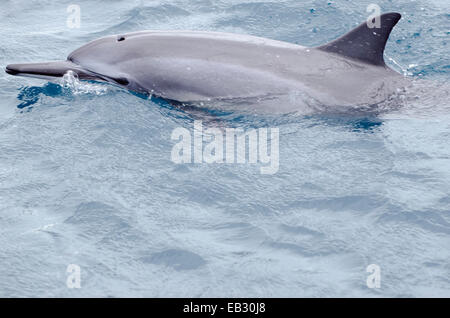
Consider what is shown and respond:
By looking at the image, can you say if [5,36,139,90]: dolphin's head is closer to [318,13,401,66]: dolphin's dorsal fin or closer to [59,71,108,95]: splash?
[59,71,108,95]: splash

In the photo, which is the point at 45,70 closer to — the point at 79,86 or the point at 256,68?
the point at 79,86

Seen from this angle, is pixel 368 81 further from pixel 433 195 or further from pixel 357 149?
pixel 433 195

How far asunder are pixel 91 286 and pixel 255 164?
2.65 metres

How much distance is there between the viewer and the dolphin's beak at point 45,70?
30.8 feet

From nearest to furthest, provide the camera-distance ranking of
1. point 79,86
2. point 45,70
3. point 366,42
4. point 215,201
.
Result: point 215,201, point 366,42, point 45,70, point 79,86

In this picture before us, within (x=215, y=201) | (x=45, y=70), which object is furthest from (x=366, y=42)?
(x=45, y=70)

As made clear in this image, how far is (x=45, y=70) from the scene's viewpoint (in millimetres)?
9453

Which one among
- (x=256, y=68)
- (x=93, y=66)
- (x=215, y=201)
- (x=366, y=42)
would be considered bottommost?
(x=215, y=201)

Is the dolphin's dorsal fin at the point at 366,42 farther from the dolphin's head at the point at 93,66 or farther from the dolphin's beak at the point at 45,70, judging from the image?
the dolphin's beak at the point at 45,70

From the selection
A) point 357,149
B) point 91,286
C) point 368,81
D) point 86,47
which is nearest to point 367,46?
point 368,81

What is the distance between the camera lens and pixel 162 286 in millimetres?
5977

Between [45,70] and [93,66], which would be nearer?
[93,66]

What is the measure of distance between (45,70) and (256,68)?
123 inches

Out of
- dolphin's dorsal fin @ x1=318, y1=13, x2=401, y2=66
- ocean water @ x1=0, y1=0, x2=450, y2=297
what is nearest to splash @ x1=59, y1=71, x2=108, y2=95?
ocean water @ x1=0, y1=0, x2=450, y2=297
